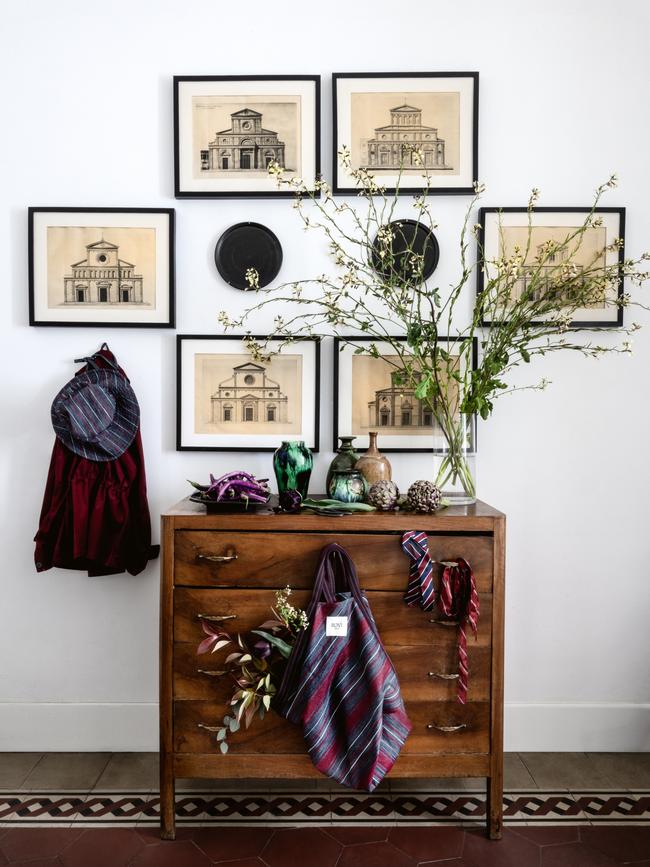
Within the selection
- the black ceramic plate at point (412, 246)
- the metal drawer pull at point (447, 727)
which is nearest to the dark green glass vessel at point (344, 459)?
the black ceramic plate at point (412, 246)

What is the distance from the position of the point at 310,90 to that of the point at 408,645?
1.95 metres

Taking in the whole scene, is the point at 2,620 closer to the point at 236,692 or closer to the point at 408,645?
the point at 236,692

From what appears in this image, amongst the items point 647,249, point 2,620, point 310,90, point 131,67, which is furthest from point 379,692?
point 131,67

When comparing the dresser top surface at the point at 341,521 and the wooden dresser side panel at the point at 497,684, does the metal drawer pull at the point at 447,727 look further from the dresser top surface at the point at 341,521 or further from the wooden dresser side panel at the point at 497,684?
the dresser top surface at the point at 341,521

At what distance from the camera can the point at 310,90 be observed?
7.77 feet

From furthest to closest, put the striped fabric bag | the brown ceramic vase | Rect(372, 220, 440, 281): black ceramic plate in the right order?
1. Rect(372, 220, 440, 281): black ceramic plate
2. the brown ceramic vase
3. the striped fabric bag

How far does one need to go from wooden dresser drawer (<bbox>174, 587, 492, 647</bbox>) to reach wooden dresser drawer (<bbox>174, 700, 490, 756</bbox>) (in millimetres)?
199

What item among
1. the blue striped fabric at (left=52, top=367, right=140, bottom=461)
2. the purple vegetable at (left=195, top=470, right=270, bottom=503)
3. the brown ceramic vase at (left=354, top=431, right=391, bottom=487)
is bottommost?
the purple vegetable at (left=195, top=470, right=270, bottom=503)

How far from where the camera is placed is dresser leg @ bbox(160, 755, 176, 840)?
1936mm

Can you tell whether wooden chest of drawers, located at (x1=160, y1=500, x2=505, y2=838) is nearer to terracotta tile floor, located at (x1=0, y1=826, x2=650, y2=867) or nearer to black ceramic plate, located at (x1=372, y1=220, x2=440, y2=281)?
terracotta tile floor, located at (x1=0, y1=826, x2=650, y2=867)

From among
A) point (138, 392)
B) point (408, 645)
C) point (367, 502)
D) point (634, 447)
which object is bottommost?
point (408, 645)

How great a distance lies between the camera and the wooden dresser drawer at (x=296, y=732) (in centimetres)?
194

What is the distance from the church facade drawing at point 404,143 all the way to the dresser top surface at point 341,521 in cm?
130

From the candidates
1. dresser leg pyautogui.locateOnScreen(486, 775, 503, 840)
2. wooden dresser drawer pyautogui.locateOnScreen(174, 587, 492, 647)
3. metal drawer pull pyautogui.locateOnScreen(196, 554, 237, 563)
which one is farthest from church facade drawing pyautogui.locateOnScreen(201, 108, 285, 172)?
dresser leg pyautogui.locateOnScreen(486, 775, 503, 840)
